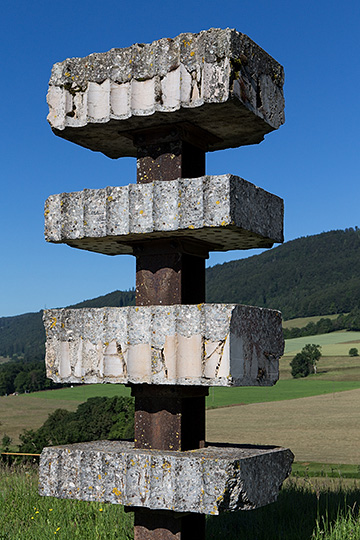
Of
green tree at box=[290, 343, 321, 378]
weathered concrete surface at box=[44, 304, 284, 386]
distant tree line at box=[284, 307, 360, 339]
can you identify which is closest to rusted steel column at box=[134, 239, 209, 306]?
weathered concrete surface at box=[44, 304, 284, 386]

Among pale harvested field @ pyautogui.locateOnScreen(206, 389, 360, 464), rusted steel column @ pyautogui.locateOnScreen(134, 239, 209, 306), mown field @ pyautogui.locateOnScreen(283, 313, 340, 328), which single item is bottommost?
pale harvested field @ pyautogui.locateOnScreen(206, 389, 360, 464)

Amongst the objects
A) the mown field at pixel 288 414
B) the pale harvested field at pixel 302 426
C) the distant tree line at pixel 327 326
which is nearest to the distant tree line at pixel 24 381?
the mown field at pixel 288 414

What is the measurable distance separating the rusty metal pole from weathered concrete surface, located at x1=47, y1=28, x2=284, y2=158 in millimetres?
311

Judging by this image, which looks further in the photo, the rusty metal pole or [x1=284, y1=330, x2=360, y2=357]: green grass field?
[x1=284, y1=330, x2=360, y2=357]: green grass field

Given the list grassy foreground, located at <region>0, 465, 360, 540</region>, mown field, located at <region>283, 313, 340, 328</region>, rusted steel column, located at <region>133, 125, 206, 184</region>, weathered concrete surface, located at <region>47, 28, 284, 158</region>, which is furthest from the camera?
mown field, located at <region>283, 313, 340, 328</region>

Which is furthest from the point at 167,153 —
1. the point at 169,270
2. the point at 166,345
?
the point at 166,345

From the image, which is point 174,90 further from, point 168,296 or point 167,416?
point 167,416

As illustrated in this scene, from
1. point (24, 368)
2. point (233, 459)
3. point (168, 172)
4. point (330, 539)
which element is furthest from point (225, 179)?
point (24, 368)

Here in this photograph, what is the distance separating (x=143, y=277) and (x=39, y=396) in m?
63.9

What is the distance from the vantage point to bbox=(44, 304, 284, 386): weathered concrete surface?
18.9ft

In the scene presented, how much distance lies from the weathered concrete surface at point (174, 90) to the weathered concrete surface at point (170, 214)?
0.74 meters

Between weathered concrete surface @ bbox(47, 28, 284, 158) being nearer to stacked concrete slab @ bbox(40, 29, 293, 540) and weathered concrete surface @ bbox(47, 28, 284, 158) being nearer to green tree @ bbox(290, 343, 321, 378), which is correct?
stacked concrete slab @ bbox(40, 29, 293, 540)

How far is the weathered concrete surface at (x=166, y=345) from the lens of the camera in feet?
18.9

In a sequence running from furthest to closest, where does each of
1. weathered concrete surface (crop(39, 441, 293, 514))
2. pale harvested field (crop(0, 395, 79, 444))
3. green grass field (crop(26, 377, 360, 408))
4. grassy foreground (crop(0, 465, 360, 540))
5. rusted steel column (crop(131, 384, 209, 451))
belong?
green grass field (crop(26, 377, 360, 408)) < pale harvested field (crop(0, 395, 79, 444)) < grassy foreground (crop(0, 465, 360, 540)) < rusted steel column (crop(131, 384, 209, 451)) < weathered concrete surface (crop(39, 441, 293, 514))
